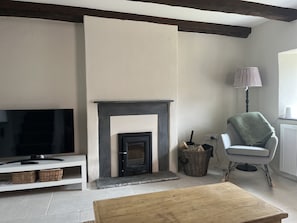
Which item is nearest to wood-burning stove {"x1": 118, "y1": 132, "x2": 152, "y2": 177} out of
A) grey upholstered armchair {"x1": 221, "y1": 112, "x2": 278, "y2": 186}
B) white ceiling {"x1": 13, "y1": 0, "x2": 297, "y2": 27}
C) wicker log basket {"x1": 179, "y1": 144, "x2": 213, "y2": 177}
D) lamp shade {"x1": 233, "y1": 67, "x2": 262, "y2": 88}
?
wicker log basket {"x1": 179, "y1": 144, "x2": 213, "y2": 177}

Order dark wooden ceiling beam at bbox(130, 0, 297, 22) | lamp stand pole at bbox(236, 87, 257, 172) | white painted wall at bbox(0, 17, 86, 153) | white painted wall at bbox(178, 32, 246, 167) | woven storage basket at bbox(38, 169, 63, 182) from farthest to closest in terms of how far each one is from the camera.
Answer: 1. white painted wall at bbox(178, 32, 246, 167)
2. lamp stand pole at bbox(236, 87, 257, 172)
3. white painted wall at bbox(0, 17, 86, 153)
4. woven storage basket at bbox(38, 169, 63, 182)
5. dark wooden ceiling beam at bbox(130, 0, 297, 22)

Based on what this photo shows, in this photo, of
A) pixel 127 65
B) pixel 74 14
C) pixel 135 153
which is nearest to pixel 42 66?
pixel 74 14

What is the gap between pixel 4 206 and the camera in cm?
261

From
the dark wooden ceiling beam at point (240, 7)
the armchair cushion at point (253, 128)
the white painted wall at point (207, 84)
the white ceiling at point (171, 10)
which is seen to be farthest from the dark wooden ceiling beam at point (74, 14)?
the armchair cushion at point (253, 128)

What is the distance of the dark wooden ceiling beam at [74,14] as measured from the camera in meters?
2.99

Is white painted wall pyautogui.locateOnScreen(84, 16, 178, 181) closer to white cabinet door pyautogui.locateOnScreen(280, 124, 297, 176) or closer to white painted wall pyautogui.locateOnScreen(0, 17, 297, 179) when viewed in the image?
white painted wall pyautogui.locateOnScreen(0, 17, 297, 179)

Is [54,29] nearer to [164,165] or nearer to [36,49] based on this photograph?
[36,49]

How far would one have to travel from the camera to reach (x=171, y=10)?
3.36 m

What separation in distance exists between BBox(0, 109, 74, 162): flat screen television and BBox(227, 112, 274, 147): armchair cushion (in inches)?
96.4

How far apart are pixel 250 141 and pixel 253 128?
23 cm

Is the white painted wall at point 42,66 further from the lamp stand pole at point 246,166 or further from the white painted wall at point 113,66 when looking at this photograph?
the lamp stand pole at point 246,166

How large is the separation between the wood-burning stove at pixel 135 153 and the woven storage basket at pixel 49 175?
88 cm

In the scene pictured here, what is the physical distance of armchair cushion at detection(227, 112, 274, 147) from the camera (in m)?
3.42

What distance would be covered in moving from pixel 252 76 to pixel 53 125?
3.03 m
